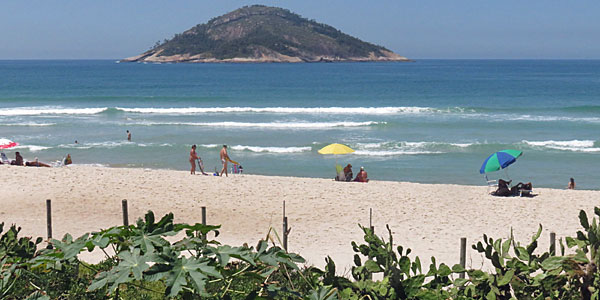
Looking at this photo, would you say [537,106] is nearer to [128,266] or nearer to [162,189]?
[162,189]

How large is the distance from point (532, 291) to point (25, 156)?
26.7 m

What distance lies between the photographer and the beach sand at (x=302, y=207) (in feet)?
43.5

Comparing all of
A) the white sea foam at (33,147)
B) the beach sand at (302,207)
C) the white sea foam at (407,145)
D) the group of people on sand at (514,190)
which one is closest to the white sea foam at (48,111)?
the white sea foam at (33,147)

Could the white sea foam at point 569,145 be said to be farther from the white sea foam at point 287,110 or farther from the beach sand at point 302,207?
the white sea foam at point 287,110

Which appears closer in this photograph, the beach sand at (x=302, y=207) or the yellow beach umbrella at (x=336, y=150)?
the beach sand at (x=302, y=207)

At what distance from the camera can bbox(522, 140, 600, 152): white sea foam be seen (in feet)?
92.0

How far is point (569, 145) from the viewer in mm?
29078

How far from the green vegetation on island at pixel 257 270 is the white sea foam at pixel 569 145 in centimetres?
2776

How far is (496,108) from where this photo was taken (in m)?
47.8

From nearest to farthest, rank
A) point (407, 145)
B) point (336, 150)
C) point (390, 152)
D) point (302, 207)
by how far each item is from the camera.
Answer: point (302, 207)
point (336, 150)
point (390, 152)
point (407, 145)

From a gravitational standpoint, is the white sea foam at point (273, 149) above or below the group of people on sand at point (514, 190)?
above

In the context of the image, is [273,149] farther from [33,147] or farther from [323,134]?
[33,147]

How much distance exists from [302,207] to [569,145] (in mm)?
18264

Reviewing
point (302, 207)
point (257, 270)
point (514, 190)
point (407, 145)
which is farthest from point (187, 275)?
point (407, 145)
